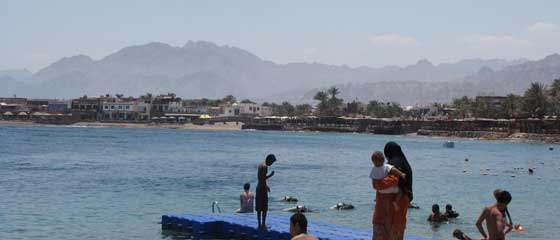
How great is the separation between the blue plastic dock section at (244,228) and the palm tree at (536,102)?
136 m

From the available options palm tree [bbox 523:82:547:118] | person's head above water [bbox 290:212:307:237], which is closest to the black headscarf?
person's head above water [bbox 290:212:307:237]

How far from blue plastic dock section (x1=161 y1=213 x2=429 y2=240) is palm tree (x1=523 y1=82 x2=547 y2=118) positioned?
136481mm

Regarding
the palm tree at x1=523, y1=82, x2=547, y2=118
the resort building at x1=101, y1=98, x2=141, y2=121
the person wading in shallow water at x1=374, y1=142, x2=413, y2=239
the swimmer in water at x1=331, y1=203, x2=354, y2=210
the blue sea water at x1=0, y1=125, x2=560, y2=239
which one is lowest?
the blue sea water at x1=0, y1=125, x2=560, y2=239

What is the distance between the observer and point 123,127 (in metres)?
192

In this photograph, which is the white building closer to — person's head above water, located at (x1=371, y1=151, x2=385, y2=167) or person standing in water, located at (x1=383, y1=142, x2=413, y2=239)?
person standing in water, located at (x1=383, y1=142, x2=413, y2=239)

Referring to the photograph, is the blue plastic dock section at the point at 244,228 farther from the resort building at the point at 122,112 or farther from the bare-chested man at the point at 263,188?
the resort building at the point at 122,112

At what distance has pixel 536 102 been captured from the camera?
498ft

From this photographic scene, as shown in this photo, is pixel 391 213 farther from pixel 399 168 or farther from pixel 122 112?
pixel 122 112

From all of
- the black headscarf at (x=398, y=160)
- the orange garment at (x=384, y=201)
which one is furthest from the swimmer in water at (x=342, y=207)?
the black headscarf at (x=398, y=160)

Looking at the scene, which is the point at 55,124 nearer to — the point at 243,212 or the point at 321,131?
the point at 321,131

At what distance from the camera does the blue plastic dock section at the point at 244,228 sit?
1922cm

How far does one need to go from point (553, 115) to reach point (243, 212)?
6016 inches

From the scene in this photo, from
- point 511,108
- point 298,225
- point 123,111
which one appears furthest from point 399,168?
point 123,111

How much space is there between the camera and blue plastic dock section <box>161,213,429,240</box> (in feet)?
63.1
